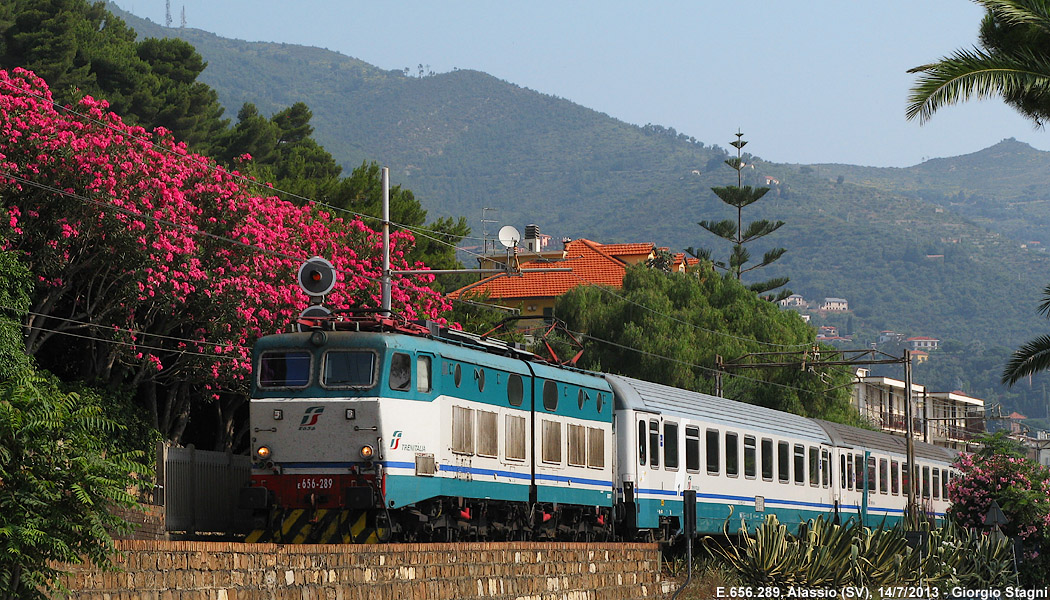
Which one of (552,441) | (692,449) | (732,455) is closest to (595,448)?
(552,441)

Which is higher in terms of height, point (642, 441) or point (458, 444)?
point (642, 441)

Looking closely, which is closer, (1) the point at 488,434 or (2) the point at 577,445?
(1) the point at 488,434

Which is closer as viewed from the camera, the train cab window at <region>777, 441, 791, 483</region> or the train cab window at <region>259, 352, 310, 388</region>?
the train cab window at <region>259, 352, 310, 388</region>

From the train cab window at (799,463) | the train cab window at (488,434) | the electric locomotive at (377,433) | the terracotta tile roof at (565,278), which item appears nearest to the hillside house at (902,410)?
the terracotta tile roof at (565,278)

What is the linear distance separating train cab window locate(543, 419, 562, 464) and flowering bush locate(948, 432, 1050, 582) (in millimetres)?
14840

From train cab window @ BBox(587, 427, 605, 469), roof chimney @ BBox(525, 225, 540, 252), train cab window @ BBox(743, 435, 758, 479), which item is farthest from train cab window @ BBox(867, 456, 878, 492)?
roof chimney @ BBox(525, 225, 540, 252)

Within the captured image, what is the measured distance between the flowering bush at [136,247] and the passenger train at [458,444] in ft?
21.6

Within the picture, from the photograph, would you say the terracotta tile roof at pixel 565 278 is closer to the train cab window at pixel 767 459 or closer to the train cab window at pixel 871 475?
the train cab window at pixel 871 475

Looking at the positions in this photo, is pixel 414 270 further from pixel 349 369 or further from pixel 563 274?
pixel 563 274

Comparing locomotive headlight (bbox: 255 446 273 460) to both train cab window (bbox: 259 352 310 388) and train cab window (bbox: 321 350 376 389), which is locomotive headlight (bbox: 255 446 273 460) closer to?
train cab window (bbox: 259 352 310 388)

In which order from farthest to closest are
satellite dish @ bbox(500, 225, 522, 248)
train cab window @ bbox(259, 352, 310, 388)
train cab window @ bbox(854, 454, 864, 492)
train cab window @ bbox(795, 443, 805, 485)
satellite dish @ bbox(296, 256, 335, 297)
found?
train cab window @ bbox(854, 454, 864, 492) → train cab window @ bbox(795, 443, 805, 485) → satellite dish @ bbox(500, 225, 522, 248) → satellite dish @ bbox(296, 256, 335, 297) → train cab window @ bbox(259, 352, 310, 388)

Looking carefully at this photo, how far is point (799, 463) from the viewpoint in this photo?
33.4 metres

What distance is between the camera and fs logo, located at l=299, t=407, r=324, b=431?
62.4 ft

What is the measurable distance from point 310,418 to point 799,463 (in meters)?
17.4
